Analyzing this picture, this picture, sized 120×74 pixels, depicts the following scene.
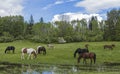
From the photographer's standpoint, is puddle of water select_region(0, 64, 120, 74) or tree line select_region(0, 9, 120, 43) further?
tree line select_region(0, 9, 120, 43)

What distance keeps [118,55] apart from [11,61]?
20.8 metres

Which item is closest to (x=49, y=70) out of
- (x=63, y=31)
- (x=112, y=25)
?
(x=63, y=31)

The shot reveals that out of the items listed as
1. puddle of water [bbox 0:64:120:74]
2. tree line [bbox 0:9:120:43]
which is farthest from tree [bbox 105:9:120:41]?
puddle of water [bbox 0:64:120:74]

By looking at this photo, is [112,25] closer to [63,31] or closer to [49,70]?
[63,31]

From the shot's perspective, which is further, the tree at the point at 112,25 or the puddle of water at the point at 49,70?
the tree at the point at 112,25

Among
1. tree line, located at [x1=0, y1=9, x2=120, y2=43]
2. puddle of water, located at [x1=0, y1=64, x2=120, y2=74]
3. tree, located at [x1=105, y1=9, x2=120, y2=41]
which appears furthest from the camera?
tree, located at [x1=105, y1=9, x2=120, y2=41]

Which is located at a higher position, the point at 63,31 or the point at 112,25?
the point at 112,25

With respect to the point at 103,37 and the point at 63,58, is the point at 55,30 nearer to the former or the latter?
the point at 103,37

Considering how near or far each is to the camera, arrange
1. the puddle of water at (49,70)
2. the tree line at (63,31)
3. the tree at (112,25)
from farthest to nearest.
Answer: the tree at (112,25) < the tree line at (63,31) < the puddle of water at (49,70)

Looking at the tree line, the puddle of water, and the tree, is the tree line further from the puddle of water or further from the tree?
the puddle of water

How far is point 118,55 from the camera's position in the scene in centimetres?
5512

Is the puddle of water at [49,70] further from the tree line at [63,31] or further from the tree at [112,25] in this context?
the tree at [112,25]

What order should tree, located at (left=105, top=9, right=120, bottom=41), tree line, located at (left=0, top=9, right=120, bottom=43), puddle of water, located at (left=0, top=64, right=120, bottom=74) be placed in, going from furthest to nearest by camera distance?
tree, located at (left=105, top=9, right=120, bottom=41) → tree line, located at (left=0, top=9, right=120, bottom=43) → puddle of water, located at (left=0, top=64, right=120, bottom=74)

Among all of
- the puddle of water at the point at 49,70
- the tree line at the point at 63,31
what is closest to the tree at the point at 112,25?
the tree line at the point at 63,31
